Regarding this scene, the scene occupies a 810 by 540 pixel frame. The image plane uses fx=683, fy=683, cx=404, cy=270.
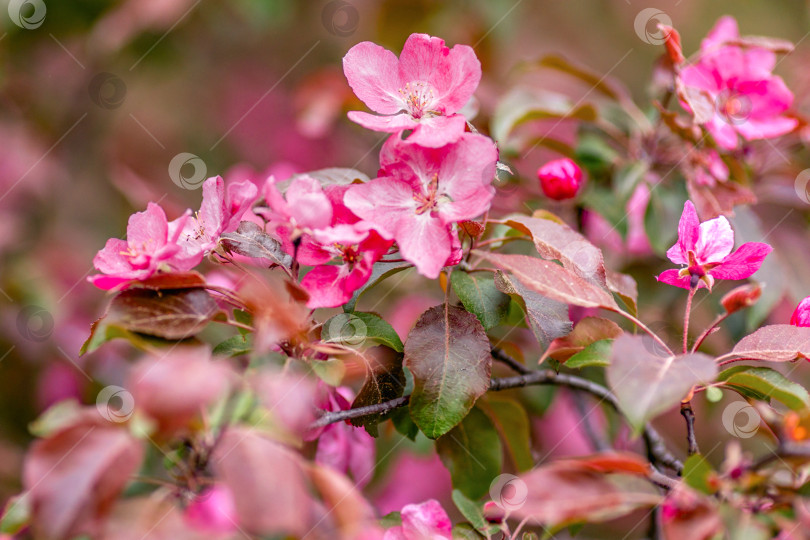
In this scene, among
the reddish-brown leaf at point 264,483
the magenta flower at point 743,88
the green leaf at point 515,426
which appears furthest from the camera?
the magenta flower at point 743,88

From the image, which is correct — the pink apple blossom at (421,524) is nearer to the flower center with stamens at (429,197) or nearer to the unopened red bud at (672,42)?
the flower center with stamens at (429,197)

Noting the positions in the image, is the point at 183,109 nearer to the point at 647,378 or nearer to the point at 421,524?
the point at 421,524

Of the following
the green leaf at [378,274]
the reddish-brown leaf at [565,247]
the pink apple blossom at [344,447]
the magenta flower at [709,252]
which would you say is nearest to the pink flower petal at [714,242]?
the magenta flower at [709,252]

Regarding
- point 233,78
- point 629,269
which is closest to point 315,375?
point 629,269

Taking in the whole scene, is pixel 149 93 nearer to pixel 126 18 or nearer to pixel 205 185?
pixel 126 18

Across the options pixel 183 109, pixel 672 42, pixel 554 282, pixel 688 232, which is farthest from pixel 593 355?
pixel 183 109

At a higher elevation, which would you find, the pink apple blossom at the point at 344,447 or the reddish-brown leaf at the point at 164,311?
the reddish-brown leaf at the point at 164,311
